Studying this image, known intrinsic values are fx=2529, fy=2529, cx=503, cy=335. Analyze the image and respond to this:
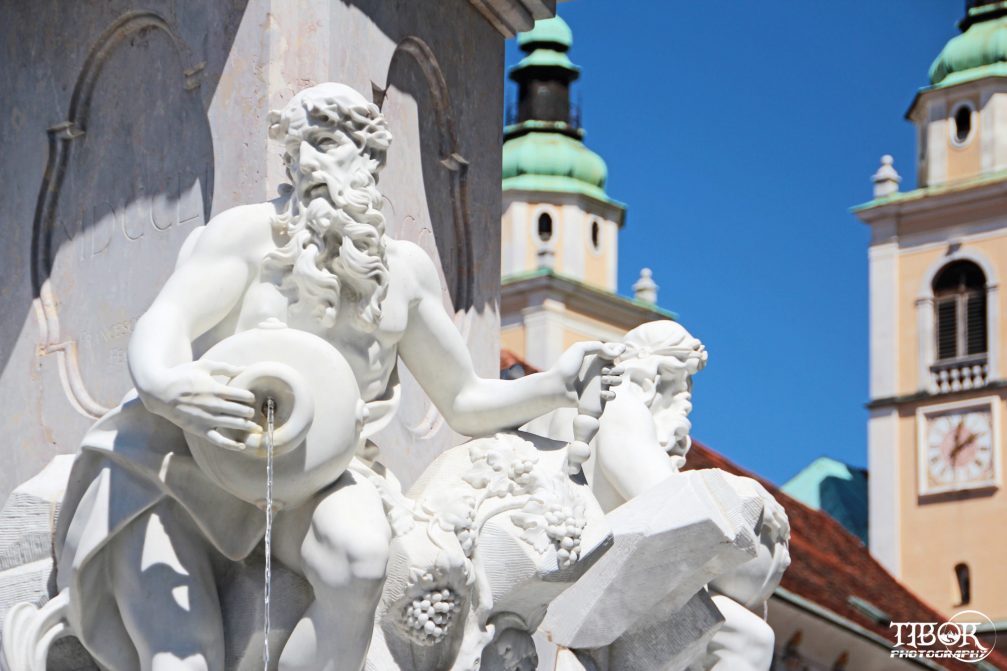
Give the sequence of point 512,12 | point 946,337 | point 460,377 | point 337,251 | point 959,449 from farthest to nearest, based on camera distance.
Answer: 1. point 946,337
2. point 959,449
3. point 512,12
4. point 460,377
5. point 337,251

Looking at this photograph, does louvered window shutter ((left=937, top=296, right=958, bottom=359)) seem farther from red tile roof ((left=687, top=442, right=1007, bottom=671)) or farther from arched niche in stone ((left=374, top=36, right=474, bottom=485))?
arched niche in stone ((left=374, top=36, right=474, bottom=485))

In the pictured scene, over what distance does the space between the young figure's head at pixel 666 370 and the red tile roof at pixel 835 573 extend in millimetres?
23439

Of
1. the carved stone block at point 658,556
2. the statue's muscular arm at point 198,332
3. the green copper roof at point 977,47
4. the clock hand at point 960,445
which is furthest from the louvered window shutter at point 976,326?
the statue's muscular arm at point 198,332

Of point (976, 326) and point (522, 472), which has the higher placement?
point (976, 326)

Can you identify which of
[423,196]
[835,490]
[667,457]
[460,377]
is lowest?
[667,457]

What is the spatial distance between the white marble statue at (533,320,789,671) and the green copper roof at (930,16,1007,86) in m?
61.7

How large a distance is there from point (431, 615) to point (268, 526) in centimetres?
52

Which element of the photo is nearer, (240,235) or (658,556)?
(240,235)

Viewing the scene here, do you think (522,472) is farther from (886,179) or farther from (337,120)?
(886,179)

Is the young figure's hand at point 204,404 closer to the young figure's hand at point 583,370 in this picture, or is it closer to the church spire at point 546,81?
the young figure's hand at point 583,370

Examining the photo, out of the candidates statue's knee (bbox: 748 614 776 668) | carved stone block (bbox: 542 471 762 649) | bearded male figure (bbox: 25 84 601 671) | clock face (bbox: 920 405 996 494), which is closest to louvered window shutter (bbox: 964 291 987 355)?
clock face (bbox: 920 405 996 494)

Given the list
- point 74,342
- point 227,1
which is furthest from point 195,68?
point 74,342

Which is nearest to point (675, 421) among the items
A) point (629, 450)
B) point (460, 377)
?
point (629, 450)

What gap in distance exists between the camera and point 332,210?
6617 mm
